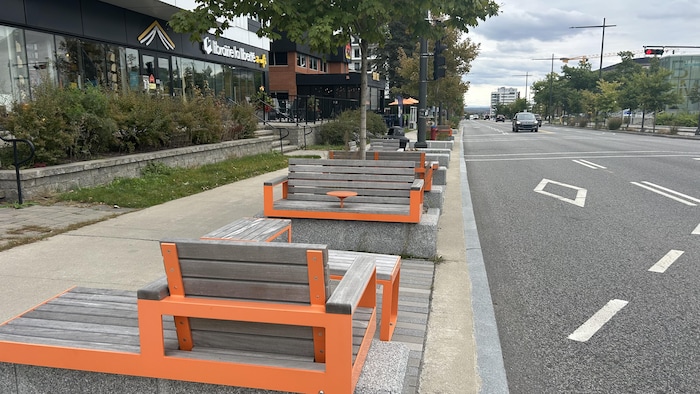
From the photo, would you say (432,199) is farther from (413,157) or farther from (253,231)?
(253,231)

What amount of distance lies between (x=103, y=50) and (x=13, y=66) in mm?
3751

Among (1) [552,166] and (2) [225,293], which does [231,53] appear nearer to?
(1) [552,166]

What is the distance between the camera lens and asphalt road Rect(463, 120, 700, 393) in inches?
142

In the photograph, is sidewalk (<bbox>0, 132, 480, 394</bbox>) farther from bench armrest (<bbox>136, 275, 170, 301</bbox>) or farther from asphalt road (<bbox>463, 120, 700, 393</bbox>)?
bench armrest (<bbox>136, 275, 170, 301</bbox>)

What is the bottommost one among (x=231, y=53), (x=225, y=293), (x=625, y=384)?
(x=625, y=384)

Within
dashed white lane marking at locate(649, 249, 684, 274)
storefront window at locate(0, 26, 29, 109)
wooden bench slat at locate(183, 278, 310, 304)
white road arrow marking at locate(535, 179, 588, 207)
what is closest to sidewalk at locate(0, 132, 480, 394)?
wooden bench slat at locate(183, 278, 310, 304)

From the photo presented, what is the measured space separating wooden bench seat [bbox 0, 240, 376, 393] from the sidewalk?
3.38 feet

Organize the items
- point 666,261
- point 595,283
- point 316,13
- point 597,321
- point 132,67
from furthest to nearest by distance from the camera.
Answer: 1. point 132,67
2. point 316,13
3. point 666,261
4. point 595,283
5. point 597,321

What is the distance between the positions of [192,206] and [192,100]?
7122 mm

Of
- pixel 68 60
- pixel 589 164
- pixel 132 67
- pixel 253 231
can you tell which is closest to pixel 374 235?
pixel 253 231

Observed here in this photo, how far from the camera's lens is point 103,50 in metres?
17.5

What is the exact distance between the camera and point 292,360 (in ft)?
8.30

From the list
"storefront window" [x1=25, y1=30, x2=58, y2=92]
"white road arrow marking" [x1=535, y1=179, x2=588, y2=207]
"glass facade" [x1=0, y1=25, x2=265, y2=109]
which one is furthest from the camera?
"storefront window" [x1=25, y1=30, x2=58, y2=92]

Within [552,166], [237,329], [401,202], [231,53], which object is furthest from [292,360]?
[231,53]
